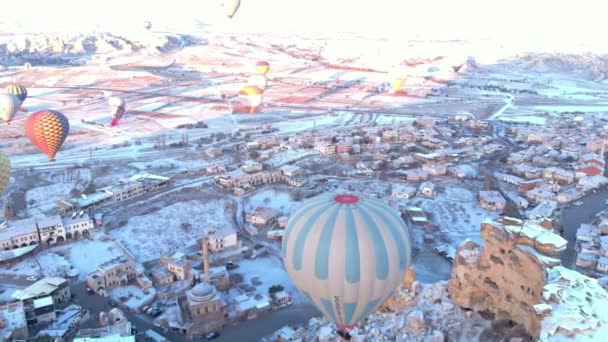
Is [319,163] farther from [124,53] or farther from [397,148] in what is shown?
[124,53]

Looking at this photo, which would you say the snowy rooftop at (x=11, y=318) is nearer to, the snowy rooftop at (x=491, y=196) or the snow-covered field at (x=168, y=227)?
the snow-covered field at (x=168, y=227)

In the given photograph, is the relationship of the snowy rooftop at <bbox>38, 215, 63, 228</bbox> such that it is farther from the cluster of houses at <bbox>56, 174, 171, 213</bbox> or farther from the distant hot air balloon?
the distant hot air balloon

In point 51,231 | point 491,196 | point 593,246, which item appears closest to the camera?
point 593,246

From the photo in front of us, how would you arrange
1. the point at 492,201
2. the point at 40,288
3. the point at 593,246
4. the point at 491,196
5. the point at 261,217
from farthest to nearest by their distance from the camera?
the point at 491,196, the point at 492,201, the point at 261,217, the point at 593,246, the point at 40,288

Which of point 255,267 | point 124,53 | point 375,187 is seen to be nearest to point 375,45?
point 124,53

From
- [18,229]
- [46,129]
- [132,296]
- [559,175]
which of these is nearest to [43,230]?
[18,229]

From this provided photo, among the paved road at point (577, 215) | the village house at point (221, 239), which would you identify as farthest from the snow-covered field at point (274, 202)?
the paved road at point (577, 215)

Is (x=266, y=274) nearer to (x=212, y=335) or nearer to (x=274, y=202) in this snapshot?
(x=212, y=335)
